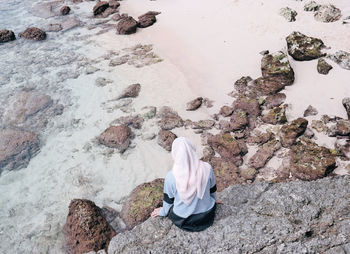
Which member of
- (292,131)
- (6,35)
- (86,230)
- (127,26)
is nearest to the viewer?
(86,230)

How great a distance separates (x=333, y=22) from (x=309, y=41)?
1994 mm

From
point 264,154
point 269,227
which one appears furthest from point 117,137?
point 269,227

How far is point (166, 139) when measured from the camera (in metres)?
8.48

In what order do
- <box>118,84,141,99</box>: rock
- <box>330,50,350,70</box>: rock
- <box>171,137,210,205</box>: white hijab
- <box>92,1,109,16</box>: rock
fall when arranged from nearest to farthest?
<box>171,137,210,205</box>: white hijab
<box>330,50,350,70</box>: rock
<box>118,84,141,99</box>: rock
<box>92,1,109,16</box>: rock

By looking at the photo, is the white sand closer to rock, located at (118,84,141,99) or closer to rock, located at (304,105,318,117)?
rock, located at (304,105,318,117)

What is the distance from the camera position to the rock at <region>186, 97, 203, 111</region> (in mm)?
9430

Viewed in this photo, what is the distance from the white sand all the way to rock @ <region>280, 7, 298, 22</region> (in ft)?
0.76

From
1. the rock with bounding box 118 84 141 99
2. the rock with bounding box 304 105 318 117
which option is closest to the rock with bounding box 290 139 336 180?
the rock with bounding box 304 105 318 117

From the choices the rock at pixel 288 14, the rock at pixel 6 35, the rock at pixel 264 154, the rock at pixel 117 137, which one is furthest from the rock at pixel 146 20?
the rock at pixel 264 154

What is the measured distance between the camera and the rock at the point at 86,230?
5848 millimetres

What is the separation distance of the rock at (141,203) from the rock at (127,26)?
9.03 m

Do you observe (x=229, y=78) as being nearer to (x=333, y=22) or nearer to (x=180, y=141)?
(x=333, y=22)

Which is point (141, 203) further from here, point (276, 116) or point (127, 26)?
point (127, 26)

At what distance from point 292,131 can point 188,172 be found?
4.79 metres
